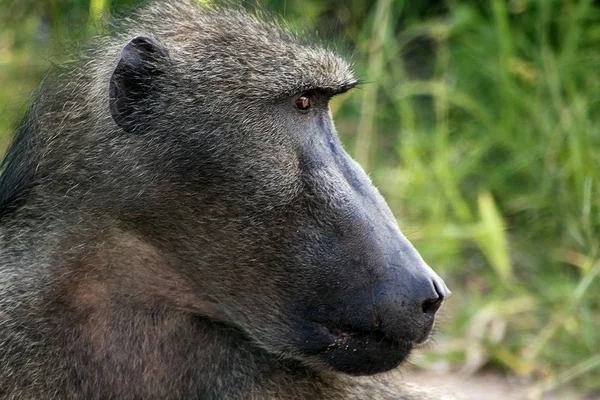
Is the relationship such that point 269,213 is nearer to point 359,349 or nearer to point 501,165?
point 359,349

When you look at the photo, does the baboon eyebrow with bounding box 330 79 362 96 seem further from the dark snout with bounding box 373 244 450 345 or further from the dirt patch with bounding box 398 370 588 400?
the dirt patch with bounding box 398 370 588 400

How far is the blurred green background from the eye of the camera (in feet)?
14.1

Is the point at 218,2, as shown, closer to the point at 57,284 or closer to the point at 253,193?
the point at 253,193

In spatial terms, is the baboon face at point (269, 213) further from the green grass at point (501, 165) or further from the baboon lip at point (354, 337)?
the green grass at point (501, 165)

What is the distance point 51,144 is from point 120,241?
300mm

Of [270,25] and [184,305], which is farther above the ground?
[270,25]

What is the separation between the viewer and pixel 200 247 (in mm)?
2533

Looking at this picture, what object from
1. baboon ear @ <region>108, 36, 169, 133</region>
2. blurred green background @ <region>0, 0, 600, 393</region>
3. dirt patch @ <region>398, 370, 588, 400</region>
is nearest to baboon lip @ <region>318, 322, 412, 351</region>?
baboon ear @ <region>108, 36, 169, 133</region>

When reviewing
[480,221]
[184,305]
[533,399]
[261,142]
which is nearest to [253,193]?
[261,142]

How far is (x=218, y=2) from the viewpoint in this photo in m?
2.91

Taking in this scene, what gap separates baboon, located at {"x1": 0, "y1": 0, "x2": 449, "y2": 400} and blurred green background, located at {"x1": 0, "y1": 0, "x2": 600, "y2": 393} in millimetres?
1377

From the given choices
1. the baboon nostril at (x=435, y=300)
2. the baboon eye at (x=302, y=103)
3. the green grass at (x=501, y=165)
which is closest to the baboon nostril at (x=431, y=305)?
the baboon nostril at (x=435, y=300)

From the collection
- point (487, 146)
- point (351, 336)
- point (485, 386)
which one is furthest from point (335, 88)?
point (487, 146)

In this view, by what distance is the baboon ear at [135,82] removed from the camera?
253 cm
